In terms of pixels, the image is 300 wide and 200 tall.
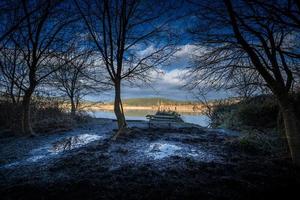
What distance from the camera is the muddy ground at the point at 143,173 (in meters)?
3.72

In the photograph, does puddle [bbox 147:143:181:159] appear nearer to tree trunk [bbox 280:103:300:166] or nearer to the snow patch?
the snow patch

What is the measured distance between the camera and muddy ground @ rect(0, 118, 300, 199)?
372 cm

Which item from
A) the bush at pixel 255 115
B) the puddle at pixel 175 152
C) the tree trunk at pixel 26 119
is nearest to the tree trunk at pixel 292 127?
the puddle at pixel 175 152

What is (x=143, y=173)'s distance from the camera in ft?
15.7

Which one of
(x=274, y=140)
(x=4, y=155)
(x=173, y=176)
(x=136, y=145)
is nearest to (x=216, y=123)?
(x=274, y=140)

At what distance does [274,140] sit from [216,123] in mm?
9223

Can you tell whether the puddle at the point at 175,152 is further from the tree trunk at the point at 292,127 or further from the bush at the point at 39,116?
the bush at the point at 39,116

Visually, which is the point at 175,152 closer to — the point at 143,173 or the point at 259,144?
the point at 143,173

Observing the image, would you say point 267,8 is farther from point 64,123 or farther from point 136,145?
point 64,123

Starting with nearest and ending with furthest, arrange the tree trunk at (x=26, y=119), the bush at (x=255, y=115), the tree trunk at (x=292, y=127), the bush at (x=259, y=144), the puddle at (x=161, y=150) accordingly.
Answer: the tree trunk at (x=292, y=127) < the puddle at (x=161, y=150) < the bush at (x=259, y=144) < the tree trunk at (x=26, y=119) < the bush at (x=255, y=115)

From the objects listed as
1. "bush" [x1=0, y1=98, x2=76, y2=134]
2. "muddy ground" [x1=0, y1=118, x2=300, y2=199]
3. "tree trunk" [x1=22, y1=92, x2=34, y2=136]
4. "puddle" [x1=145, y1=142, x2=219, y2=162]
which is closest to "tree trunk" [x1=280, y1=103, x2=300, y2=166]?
"muddy ground" [x1=0, y1=118, x2=300, y2=199]

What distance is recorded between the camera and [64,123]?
44.4 ft

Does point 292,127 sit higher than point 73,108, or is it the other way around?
point 73,108

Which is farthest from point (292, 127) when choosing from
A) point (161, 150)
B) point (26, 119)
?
point (26, 119)
